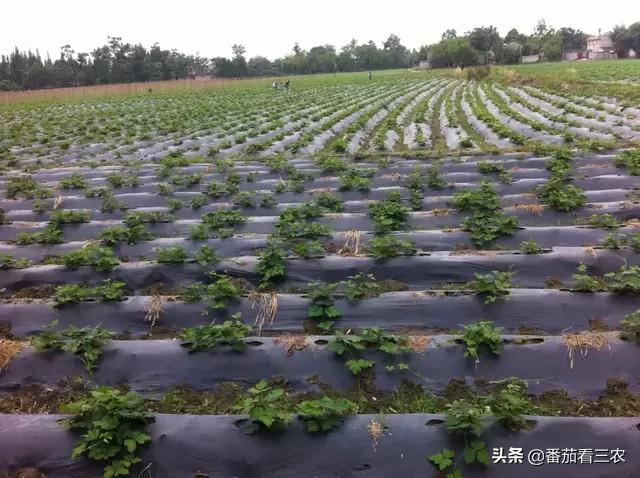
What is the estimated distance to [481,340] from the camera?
12.1 ft

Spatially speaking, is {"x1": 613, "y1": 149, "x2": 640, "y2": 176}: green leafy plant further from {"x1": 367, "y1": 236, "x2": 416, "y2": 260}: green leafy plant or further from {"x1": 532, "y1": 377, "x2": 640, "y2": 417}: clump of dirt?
{"x1": 532, "y1": 377, "x2": 640, "y2": 417}: clump of dirt

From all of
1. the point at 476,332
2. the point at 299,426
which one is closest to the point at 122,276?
the point at 299,426

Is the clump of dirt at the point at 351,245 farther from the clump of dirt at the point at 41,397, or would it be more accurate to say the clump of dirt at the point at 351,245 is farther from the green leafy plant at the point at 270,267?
the clump of dirt at the point at 41,397

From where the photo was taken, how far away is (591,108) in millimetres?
18234

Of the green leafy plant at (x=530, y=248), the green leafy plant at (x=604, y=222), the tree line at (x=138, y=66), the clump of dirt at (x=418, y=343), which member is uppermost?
the tree line at (x=138, y=66)

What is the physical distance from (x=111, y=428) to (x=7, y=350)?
5.23 feet

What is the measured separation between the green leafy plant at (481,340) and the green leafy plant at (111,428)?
2.16m

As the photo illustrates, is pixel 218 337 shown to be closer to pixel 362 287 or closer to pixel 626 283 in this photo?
pixel 362 287

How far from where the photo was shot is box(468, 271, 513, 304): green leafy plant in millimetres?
4312

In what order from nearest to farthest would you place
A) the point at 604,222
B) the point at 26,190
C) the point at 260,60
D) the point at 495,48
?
the point at 604,222 < the point at 26,190 < the point at 495,48 < the point at 260,60

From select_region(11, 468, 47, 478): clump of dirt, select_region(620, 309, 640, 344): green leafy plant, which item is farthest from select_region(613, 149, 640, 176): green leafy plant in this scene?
select_region(11, 468, 47, 478): clump of dirt

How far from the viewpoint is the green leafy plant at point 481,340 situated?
365 cm

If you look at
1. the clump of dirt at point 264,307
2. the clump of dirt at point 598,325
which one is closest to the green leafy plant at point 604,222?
the clump of dirt at point 598,325

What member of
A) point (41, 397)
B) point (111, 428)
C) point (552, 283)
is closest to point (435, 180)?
point (552, 283)
